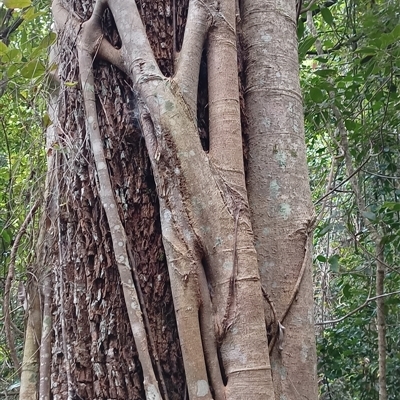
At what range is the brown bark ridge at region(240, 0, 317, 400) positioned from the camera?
1.32m

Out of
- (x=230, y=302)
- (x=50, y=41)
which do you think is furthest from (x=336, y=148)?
(x=230, y=302)

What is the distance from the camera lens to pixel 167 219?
1.27 meters

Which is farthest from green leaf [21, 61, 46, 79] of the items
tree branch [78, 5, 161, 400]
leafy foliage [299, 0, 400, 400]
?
leafy foliage [299, 0, 400, 400]

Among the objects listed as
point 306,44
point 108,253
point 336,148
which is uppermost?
point 306,44

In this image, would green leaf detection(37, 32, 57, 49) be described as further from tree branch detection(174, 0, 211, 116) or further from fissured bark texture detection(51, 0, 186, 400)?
tree branch detection(174, 0, 211, 116)

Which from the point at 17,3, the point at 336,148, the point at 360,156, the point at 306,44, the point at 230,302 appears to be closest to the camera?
the point at 230,302

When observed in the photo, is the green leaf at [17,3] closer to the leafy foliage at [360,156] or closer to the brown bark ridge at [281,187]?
the brown bark ridge at [281,187]

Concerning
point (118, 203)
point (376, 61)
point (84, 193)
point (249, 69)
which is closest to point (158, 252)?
point (118, 203)

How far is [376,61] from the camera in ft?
8.17

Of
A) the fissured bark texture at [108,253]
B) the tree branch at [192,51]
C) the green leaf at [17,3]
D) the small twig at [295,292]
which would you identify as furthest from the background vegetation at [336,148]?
the tree branch at [192,51]

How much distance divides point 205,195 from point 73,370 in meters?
0.52

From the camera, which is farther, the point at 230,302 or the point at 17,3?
the point at 17,3

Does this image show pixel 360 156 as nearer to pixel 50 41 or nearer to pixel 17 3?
pixel 50 41

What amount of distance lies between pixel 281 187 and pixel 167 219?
0.37m
